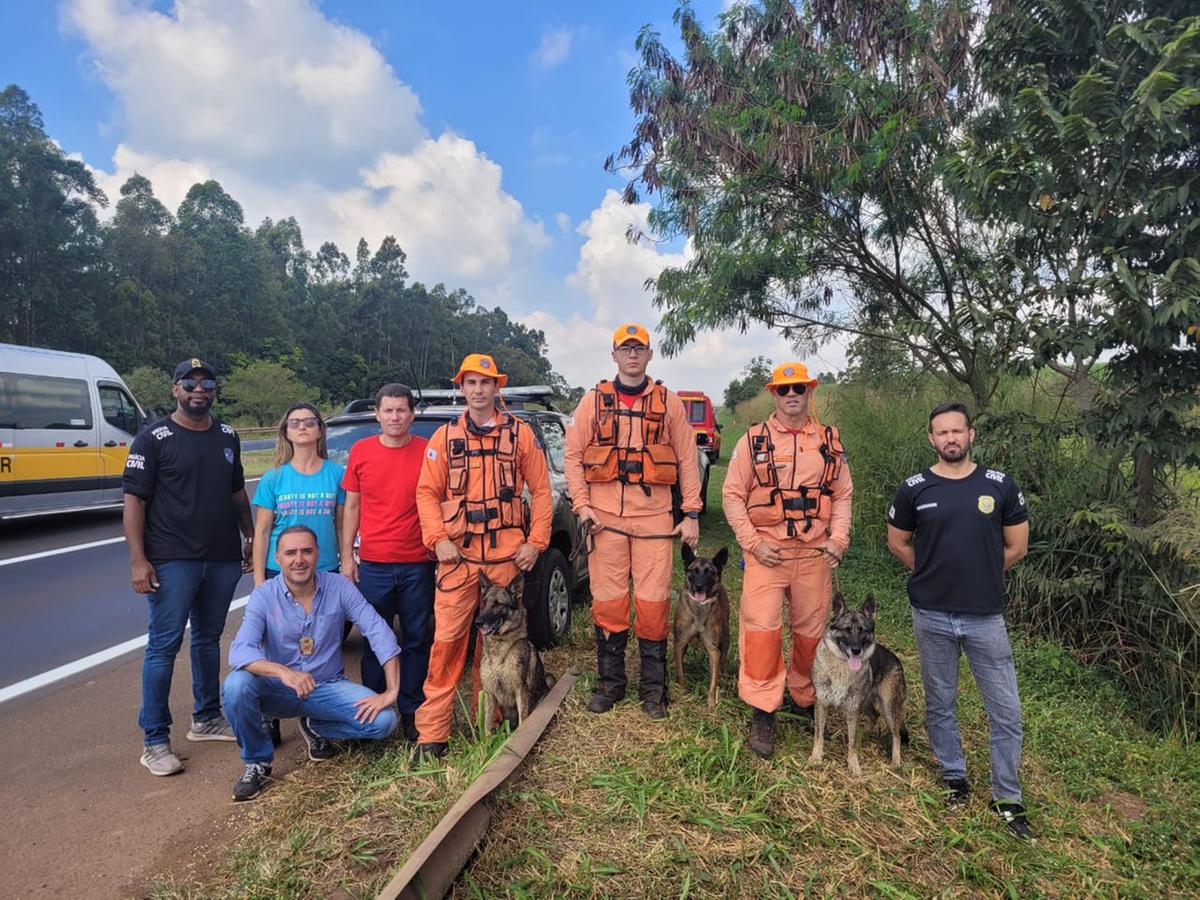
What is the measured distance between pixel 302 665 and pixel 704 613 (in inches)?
88.9

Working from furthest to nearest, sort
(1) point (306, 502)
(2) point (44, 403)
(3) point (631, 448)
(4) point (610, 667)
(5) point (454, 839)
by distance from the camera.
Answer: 1. (2) point (44, 403)
2. (4) point (610, 667)
3. (3) point (631, 448)
4. (1) point (306, 502)
5. (5) point (454, 839)

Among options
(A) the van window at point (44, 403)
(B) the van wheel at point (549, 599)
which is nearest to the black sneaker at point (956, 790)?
(B) the van wheel at point (549, 599)

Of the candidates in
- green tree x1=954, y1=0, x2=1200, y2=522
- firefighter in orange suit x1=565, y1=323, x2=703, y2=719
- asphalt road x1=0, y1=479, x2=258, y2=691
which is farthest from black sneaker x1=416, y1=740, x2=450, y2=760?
green tree x1=954, y1=0, x2=1200, y2=522

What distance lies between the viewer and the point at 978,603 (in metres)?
2.87

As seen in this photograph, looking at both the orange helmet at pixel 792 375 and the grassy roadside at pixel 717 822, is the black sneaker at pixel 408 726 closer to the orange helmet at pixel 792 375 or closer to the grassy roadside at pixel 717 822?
the grassy roadside at pixel 717 822

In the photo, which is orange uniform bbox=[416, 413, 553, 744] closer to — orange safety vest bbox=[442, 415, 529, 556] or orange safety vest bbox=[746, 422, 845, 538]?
orange safety vest bbox=[442, 415, 529, 556]

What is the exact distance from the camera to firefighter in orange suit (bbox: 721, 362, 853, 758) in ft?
11.1

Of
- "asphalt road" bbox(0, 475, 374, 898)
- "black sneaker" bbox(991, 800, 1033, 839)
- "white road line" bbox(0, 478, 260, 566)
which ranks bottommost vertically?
"black sneaker" bbox(991, 800, 1033, 839)

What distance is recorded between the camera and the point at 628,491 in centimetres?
366

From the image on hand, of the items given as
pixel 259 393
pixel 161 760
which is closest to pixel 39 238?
pixel 259 393

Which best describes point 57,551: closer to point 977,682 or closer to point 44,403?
point 44,403

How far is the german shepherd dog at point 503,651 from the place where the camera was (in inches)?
132

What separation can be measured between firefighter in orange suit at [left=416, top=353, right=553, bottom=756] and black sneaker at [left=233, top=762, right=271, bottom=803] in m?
0.73

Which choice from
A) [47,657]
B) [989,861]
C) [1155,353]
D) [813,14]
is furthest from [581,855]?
[813,14]
